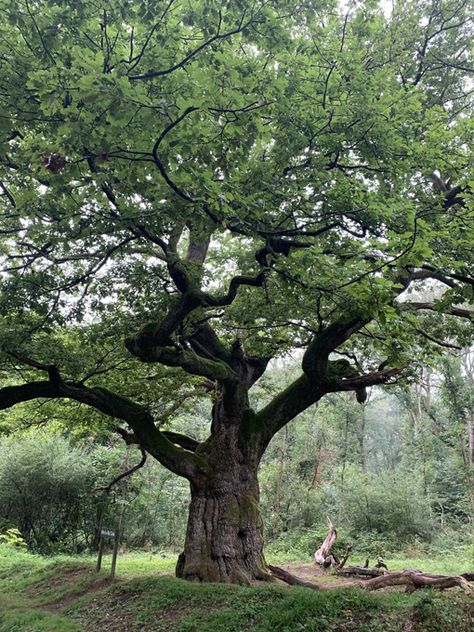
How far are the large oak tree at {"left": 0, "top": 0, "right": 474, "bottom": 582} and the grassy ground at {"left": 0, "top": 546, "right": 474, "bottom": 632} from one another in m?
1.12

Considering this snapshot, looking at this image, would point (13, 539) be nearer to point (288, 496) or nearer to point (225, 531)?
point (225, 531)

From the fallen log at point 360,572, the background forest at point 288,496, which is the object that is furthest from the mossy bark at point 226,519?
the background forest at point 288,496

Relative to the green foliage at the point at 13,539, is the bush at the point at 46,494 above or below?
above

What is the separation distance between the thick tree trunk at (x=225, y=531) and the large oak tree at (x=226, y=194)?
3cm

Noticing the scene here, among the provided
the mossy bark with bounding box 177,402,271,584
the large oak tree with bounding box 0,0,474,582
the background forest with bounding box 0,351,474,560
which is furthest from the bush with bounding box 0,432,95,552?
the mossy bark with bounding box 177,402,271,584

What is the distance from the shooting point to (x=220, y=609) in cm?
552

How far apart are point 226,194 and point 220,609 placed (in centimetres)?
487

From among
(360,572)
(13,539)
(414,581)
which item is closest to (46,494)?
(13,539)

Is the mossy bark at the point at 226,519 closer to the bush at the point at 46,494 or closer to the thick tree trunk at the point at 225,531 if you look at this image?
the thick tree trunk at the point at 225,531

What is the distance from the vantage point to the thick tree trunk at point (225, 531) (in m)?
7.15

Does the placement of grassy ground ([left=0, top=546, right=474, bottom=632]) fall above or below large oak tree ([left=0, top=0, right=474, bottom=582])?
below

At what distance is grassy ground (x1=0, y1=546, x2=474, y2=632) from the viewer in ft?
14.9

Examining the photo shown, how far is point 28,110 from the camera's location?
378 centimetres

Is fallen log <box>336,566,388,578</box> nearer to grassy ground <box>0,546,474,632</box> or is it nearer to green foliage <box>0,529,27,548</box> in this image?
grassy ground <box>0,546,474,632</box>
